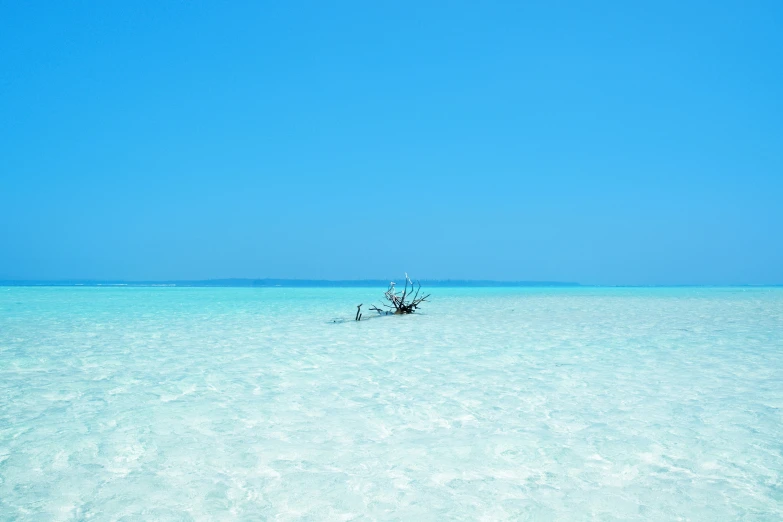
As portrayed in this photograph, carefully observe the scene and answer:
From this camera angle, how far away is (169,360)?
22.0 ft

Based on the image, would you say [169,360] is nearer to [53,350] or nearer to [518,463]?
[53,350]

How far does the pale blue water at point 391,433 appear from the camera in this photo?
264 centimetres

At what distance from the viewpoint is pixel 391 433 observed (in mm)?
3750

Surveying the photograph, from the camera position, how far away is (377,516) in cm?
250

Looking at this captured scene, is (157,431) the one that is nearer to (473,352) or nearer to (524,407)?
(524,407)

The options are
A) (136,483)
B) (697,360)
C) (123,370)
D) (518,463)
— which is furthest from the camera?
(697,360)

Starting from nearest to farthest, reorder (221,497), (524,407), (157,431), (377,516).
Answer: (377,516) < (221,497) < (157,431) < (524,407)

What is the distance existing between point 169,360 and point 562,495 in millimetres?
5321

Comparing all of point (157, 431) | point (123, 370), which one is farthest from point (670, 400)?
point (123, 370)

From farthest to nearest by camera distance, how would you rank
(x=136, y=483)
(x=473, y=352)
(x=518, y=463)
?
(x=473, y=352), (x=518, y=463), (x=136, y=483)

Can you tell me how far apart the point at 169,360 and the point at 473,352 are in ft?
12.5

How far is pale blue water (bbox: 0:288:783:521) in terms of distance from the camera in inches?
104

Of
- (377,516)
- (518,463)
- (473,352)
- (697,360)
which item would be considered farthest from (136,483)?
(697,360)

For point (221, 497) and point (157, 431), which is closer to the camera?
point (221, 497)
